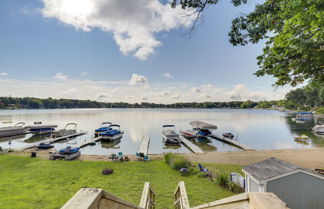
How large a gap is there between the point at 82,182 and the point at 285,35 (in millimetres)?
12662

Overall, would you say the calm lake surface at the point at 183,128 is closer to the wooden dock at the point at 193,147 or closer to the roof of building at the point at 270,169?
the wooden dock at the point at 193,147

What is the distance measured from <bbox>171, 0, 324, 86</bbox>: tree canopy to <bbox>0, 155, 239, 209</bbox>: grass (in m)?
7.59

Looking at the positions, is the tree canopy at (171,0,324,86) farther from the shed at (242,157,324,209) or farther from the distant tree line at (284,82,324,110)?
the distant tree line at (284,82,324,110)

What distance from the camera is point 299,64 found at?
303 inches

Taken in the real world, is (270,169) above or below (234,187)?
above

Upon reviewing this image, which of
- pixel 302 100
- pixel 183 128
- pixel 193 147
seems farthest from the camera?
pixel 302 100

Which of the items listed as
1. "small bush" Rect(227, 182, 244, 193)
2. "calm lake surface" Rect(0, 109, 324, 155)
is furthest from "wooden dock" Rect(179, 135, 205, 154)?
"small bush" Rect(227, 182, 244, 193)

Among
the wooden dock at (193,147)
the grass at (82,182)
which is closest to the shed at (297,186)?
the grass at (82,182)

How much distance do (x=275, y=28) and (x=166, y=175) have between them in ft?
35.8

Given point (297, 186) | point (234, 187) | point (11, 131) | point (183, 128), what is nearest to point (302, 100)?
point (183, 128)

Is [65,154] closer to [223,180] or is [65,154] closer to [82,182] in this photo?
[82,182]

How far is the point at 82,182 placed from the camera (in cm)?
969

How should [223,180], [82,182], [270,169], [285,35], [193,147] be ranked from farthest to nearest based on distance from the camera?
[193,147] → [82,182] → [223,180] → [270,169] → [285,35]

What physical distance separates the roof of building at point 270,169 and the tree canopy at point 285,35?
4.56m
